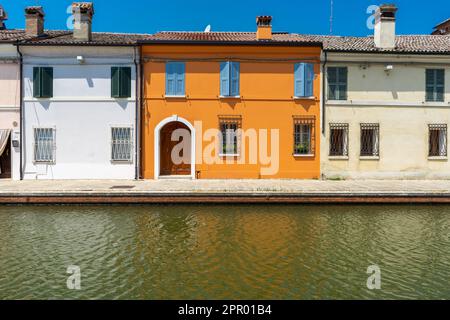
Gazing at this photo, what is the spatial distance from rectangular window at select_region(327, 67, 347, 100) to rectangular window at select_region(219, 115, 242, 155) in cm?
486

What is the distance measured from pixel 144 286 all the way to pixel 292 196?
311 inches

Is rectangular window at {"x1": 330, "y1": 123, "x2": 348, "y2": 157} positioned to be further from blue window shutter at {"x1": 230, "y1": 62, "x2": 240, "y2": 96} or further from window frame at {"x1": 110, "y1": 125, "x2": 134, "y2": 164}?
window frame at {"x1": 110, "y1": 125, "x2": 134, "y2": 164}

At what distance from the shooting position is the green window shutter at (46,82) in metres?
16.7

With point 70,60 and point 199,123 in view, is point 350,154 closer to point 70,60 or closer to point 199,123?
point 199,123

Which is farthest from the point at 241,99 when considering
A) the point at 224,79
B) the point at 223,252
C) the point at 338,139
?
the point at 223,252

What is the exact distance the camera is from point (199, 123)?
56.2ft

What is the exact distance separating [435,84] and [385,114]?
298cm

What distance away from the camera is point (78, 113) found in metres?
16.9

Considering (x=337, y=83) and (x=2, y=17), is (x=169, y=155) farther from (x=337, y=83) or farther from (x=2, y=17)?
(x=2, y=17)

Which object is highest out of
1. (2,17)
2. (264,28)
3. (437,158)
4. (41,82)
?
(2,17)

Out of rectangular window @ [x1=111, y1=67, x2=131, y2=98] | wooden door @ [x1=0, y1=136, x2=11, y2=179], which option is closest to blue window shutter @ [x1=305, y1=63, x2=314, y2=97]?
rectangular window @ [x1=111, y1=67, x2=131, y2=98]

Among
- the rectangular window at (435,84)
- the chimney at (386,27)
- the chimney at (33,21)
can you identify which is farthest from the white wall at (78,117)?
the rectangular window at (435,84)
